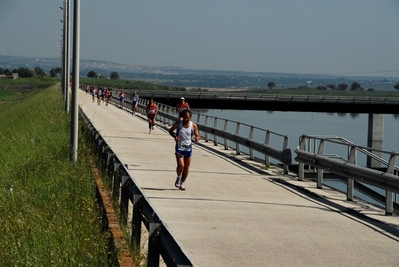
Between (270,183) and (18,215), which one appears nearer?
(18,215)

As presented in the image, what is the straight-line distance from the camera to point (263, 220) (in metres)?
13.7

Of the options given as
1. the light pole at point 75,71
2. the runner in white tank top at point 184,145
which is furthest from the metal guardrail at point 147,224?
the light pole at point 75,71

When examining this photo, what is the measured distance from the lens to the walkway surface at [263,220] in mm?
10625

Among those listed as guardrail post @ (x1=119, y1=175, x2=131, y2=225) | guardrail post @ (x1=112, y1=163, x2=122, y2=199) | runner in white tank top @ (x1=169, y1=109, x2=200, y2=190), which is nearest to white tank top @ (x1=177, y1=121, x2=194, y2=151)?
runner in white tank top @ (x1=169, y1=109, x2=200, y2=190)

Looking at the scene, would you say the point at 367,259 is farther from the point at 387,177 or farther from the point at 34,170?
the point at 34,170

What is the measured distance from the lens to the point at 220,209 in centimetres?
1482

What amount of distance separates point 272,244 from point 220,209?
3491mm

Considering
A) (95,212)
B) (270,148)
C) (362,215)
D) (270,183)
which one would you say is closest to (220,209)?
(362,215)

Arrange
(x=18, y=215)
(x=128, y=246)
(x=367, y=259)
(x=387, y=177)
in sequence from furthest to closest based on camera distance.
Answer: (x=387, y=177), (x=18, y=215), (x=367, y=259), (x=128, y=246)

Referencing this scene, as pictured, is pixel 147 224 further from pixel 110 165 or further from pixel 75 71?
pixel 75 71

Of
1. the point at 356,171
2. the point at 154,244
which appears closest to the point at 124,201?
the point at 154,244

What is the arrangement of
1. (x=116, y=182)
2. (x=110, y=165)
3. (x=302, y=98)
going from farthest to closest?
(x=302, y=98) → (x=110, y=165) → (x=116, y=182)

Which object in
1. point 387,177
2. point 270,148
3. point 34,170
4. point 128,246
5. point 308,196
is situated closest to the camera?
point 128,246

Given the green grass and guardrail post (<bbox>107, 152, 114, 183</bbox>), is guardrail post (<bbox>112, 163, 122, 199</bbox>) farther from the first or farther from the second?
guardrail post (<bbox>107, 152, 114, 183</bbox>)
